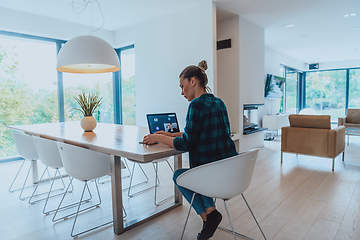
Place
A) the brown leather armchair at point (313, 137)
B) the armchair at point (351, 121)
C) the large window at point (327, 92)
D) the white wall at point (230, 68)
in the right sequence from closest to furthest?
the brown leather armchair at point (313, 137)
the white wall at point (230, 68)
the armchair at point (351, 121)
the large window at point (327, 92)

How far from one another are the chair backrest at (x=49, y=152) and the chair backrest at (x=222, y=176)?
4.70 feet

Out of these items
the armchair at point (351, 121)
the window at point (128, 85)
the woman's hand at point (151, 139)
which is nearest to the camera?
the woman's hand at point (151, 139)

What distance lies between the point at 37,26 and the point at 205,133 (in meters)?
4.56

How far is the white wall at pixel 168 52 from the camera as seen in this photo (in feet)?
13.4

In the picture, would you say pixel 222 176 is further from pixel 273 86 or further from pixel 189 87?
pixel 273 86

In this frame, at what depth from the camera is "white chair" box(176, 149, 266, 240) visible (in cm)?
138

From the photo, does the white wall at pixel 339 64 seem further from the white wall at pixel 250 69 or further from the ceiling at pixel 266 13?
the white wall at pixel 250 69

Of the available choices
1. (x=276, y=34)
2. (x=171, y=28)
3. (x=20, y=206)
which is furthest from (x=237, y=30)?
(x=20, y=206)

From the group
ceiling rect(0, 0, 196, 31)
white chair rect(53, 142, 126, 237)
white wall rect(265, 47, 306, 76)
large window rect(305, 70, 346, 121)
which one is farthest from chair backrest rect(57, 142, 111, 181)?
large window rect(305, 70, 346, 121)

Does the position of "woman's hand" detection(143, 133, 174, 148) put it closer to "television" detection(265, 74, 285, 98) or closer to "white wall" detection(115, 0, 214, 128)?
"white wall" detection(115, 0, 214, 128)

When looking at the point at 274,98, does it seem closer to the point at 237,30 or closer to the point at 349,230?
the point at 237,30

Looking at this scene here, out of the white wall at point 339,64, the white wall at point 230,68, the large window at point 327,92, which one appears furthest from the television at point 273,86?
the white wall at point 339,64

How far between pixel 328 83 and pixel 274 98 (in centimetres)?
448

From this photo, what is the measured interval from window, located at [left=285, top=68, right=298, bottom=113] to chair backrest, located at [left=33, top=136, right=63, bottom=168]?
7904 millimetres
